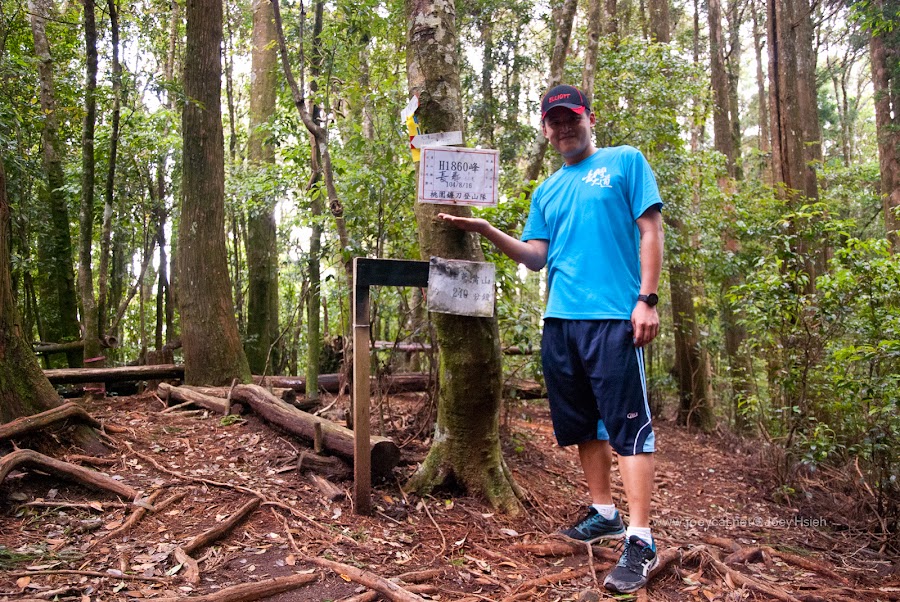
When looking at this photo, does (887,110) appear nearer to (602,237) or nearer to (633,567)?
(602,237)

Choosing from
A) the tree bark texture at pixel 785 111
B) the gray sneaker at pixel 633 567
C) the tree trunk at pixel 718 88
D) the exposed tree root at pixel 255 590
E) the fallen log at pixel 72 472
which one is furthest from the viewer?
the tree trunk at pixel 718 88

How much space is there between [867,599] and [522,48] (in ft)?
34.8

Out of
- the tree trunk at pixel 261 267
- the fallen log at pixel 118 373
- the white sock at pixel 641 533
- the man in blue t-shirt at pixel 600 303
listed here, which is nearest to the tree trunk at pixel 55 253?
the tree trunk at pixel 261 267

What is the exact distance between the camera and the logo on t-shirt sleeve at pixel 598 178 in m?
3.00

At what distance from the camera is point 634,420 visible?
281cm

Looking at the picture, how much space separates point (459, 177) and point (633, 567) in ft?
6.69

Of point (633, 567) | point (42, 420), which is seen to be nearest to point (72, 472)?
point (42, 420)

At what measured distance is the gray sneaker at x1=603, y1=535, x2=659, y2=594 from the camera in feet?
8.72

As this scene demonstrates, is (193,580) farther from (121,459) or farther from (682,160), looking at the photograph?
(682,160)

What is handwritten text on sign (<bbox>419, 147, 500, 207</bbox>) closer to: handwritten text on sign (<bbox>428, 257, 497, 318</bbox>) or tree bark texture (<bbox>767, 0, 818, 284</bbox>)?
handwritten text on sign (<bbox>428, 257, 497, 318</bbox>)

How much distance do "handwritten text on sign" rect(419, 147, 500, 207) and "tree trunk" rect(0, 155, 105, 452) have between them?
8.17ft

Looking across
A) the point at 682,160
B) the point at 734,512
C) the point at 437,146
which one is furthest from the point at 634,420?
the point at 682,160

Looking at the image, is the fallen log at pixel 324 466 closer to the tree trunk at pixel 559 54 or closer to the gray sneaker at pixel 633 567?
the gray sneaker at pixel 633 567

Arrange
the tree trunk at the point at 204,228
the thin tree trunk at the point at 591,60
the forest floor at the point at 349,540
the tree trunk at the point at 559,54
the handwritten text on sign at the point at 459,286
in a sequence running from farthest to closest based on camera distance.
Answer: the thin tree trunk at the point at 591,60 → the tree trunk at the point at 559,54 → the tree trunk at the point at 204,228 → the handwritten text on sign at the point at 459,286 → the forest floor at the point at 349,540
